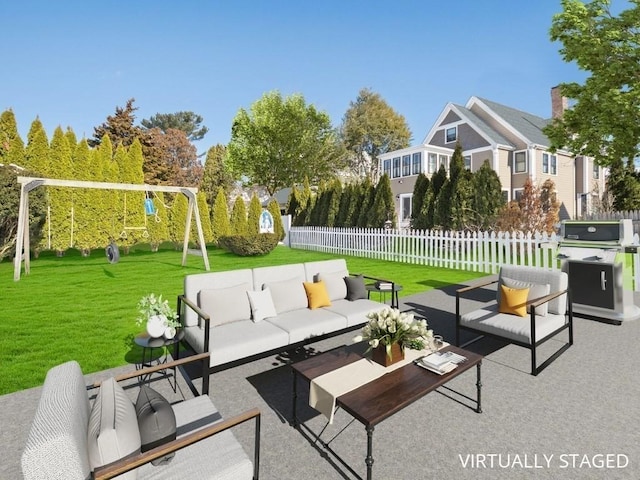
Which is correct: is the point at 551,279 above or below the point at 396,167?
below

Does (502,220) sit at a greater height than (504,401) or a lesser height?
greater

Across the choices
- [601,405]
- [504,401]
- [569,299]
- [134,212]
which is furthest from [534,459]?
[134,212]

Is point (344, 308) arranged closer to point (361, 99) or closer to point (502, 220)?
point (502, 220)

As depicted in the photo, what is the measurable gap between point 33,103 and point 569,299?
21.4 m

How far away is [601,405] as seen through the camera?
330 centimetres

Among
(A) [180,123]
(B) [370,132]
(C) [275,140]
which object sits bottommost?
(C) [275,140]

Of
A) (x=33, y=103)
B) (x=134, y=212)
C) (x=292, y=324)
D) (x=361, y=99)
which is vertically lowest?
(x=292, y=324)

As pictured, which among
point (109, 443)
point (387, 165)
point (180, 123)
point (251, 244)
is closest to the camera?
point (109, 443)

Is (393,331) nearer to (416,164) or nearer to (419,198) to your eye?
(419,198)

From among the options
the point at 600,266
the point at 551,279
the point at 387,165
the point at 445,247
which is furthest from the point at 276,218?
the point at 551,279

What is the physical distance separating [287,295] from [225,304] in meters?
0.97

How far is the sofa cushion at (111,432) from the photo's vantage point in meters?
1.67

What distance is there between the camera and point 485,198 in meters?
14.4

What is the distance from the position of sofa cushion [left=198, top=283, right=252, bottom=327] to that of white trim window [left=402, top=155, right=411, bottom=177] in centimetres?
2205
